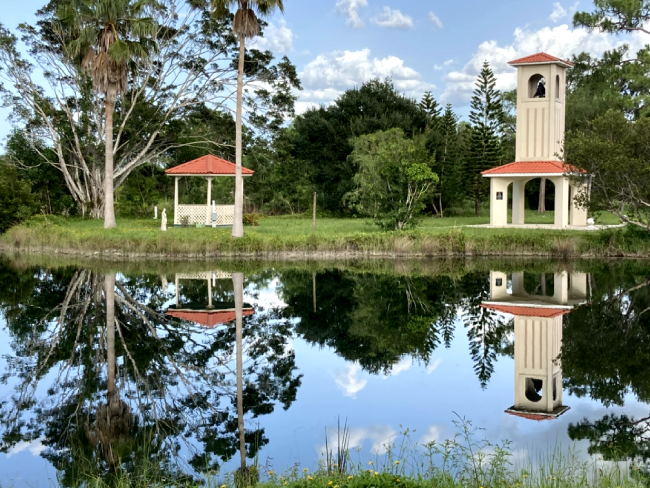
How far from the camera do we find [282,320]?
15852mm

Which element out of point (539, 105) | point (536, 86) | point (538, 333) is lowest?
point (538, 333)

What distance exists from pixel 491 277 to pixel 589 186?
23.0 ft

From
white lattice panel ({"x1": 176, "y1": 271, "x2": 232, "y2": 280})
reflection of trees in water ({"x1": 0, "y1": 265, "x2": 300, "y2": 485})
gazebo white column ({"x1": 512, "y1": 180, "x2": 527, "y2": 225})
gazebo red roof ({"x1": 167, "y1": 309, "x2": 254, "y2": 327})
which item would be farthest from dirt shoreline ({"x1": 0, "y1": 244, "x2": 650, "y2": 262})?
gazebo red roof ({"x1": 167, "y1": 309, "x2": 254, "y2": 327})

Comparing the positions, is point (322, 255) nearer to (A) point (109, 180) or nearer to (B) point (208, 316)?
(B) point (208, 316)

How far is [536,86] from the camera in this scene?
32.3 metres

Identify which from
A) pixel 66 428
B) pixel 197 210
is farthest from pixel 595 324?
pixel 197 210

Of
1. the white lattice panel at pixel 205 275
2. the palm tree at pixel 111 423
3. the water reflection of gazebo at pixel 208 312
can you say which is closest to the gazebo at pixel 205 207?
the white lattice panel at pixel 205 275

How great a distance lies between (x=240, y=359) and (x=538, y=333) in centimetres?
554

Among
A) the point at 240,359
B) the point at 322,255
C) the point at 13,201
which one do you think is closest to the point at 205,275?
the point at 322,255

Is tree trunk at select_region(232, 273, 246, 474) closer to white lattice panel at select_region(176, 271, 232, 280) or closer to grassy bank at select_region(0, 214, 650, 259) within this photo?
white lattice panel at select_region(176, 271, 232, 280)

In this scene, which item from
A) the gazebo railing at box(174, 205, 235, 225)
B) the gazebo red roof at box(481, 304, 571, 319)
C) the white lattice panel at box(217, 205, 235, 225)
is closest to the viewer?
the gazebo red roof at box(481, 304, 571, 319)

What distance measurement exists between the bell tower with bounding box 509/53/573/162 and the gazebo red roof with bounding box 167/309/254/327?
63.9ft

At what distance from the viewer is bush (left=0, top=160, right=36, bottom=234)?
32.9 meters

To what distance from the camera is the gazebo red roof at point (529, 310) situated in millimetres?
15875
